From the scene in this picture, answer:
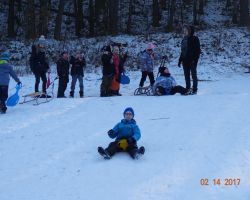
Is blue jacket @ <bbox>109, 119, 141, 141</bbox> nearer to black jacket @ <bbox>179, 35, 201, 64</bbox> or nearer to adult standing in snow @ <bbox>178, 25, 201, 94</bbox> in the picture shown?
adult standing in snow @ <bbox>178, 25, 201, 94</bbox>

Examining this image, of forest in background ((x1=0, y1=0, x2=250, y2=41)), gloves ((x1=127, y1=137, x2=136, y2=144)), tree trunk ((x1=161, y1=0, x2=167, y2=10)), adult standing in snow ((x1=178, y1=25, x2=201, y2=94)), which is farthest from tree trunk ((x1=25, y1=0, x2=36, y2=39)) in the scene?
gloves ((x1=127, y1=137, x2=136, y2=144))

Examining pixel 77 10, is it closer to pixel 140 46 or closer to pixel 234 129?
pixel 140 46

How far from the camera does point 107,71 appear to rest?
46.8ft

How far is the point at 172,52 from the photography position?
82.0ft

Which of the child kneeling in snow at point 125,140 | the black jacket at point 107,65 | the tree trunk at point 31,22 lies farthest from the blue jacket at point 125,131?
the tree trunk at point 31,22

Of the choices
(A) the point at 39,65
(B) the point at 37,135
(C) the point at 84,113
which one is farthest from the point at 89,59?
(B) the point at 37,135

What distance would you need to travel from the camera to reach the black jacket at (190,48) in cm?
1302

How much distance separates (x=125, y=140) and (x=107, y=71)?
6.45m

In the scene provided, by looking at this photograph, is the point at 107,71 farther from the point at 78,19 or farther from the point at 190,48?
the point at 78,19

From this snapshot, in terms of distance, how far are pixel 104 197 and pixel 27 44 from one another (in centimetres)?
2343

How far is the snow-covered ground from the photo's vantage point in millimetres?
6645

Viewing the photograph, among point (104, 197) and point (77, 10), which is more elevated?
point (77, 10)

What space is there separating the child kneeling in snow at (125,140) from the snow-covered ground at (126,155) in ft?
0.41

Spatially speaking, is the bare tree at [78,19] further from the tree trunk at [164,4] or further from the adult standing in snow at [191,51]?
the adult standing in snow at [191,51]
